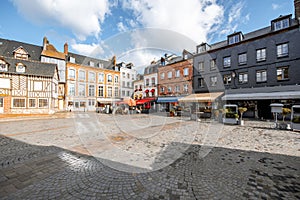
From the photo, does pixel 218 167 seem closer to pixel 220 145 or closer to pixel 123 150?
pixel 220 145

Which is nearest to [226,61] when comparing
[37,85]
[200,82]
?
[200,82]

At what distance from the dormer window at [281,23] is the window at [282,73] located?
3.96m

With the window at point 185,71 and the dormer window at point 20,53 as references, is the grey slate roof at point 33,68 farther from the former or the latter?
the window at point 185,71

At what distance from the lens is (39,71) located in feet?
58.6

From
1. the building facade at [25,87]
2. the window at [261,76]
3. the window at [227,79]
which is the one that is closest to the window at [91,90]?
the building facade at [25,87]

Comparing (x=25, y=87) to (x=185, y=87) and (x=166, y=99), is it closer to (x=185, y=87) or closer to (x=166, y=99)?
(x=166, y=99)

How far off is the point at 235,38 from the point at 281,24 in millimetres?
3776

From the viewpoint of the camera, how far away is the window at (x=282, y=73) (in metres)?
11.9

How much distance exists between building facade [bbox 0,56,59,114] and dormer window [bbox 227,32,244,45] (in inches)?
927

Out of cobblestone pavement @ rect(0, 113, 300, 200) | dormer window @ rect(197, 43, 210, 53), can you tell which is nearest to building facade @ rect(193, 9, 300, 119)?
dormer window @ rect(197, 43, 210, 53)

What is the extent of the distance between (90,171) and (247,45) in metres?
17.9

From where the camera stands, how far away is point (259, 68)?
13.2 meters

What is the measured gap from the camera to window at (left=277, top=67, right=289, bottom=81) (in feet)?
38.9

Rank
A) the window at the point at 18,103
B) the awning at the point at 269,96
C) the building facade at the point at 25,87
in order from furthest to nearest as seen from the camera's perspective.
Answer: the window at the point at 18,103 → the building facade at the point at 25,87 → the awning at the point at 269,96
